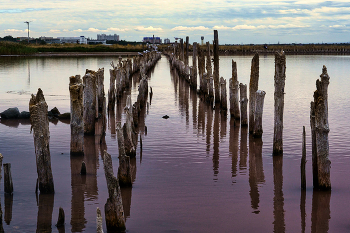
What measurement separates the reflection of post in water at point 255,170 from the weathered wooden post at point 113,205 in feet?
7.28

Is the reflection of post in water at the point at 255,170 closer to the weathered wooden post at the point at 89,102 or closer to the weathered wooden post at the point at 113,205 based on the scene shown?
the weathered wooden post at the point at 113,205

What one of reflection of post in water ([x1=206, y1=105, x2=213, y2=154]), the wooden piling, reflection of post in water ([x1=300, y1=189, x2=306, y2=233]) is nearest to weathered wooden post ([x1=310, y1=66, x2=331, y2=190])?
the wooden piling

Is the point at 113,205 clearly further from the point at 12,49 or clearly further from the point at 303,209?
the point at 12,49

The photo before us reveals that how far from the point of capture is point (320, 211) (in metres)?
7.42

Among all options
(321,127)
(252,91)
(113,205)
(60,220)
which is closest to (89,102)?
(252,91)

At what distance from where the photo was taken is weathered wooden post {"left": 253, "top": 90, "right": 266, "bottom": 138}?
11.8m

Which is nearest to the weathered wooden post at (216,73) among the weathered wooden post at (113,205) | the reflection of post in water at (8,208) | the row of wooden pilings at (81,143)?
the row of wooden pilings at (81,143)

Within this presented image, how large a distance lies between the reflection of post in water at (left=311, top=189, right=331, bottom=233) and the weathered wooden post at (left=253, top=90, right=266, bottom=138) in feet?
13.2

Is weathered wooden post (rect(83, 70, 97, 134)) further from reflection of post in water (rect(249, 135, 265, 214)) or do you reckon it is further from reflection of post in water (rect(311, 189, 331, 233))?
reflection of post in water (rect(311, 189, 331, 233))

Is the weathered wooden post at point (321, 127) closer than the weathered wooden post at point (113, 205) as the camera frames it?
No

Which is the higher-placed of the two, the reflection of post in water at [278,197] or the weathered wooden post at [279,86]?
the weathered wooden post at [279,86]

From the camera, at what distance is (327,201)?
25.5 feet

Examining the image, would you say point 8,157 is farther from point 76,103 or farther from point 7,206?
point 7,206

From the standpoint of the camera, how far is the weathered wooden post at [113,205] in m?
6.34
